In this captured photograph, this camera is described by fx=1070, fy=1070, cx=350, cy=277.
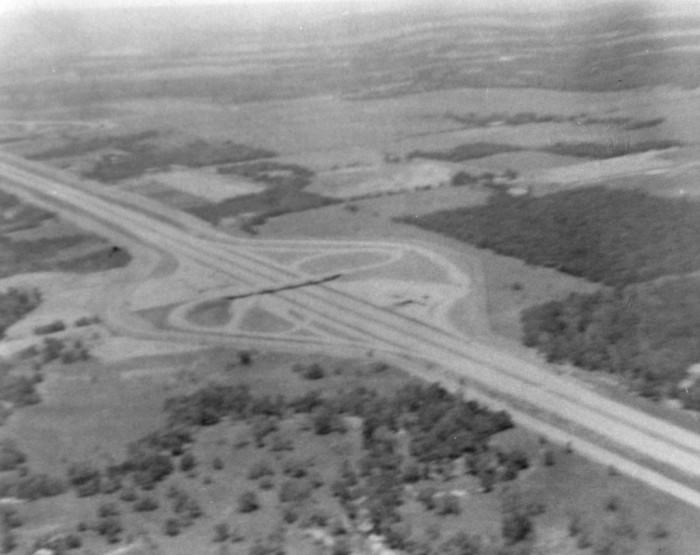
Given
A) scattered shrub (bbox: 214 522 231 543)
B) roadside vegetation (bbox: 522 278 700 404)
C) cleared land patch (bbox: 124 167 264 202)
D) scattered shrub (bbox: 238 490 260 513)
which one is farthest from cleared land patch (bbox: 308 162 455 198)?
scattered shrub (bbox: 214 522 231 543)

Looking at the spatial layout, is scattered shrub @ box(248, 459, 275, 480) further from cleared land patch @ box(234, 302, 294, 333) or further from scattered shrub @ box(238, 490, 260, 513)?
cleared land patch @ box(234, 302, 294, 333)

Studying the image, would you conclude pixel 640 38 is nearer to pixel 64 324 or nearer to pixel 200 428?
pixel 64 324

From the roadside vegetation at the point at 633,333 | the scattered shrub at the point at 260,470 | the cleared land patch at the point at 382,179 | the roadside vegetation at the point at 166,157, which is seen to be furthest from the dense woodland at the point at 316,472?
the roadside vegetation at the point at 166,157

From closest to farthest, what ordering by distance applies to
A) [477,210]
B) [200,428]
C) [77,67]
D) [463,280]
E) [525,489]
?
[525,489]
[200,428]
[463,280]
[477,210]
[77,67]

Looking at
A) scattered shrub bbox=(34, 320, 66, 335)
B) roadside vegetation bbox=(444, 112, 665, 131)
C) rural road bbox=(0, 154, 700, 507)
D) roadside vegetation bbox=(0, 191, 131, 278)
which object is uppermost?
roadside vegetation bbox=(444, 112, 665, 131)

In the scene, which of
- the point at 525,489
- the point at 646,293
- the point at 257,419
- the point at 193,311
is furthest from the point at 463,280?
the point at 525,489

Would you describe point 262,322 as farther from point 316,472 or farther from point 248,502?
point 248,502
